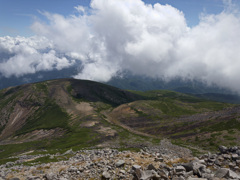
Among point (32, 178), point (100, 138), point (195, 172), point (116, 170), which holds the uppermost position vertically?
point (195, 172)

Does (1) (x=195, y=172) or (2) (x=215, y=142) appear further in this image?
(2) (x=215, y=142)

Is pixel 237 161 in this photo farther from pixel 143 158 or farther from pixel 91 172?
pixel 91 172

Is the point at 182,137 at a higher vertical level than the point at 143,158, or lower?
lower

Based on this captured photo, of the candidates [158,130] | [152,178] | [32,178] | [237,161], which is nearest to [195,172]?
[152,178]

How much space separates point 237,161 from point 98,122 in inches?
7105

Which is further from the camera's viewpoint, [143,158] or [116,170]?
[143,158]

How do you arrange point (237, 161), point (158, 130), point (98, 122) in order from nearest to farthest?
point (237, 161)
point (158, 130)
point (98, 122)

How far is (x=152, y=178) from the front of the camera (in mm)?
20672

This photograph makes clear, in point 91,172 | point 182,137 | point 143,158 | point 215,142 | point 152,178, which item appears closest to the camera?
point 152,178

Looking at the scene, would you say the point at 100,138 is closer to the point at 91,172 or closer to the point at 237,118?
the point at 91,172


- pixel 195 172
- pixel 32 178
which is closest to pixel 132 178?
pixel 195 172

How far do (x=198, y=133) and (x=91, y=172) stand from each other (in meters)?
134

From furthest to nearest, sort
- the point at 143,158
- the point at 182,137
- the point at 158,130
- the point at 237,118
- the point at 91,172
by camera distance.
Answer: the point at 158,130, the point at 237,118, the point at 182,137, the point at 143,158, the point at 91,172

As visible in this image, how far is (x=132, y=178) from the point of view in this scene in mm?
23297
